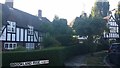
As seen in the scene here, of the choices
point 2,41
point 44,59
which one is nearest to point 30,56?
point 44,59

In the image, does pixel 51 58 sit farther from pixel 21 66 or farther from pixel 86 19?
pixel 86 19

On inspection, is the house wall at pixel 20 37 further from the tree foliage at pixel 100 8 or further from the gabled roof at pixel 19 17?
the tree foliage at pixel 100 8

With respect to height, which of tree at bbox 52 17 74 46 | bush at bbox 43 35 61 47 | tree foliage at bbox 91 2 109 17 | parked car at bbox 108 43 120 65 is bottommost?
parked car at bbox 108 43 120 65

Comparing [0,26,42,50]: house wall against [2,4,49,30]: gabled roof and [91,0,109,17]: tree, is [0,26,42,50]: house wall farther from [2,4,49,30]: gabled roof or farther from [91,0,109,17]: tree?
[91,0,109,17]: tree

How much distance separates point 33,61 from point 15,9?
28.3 m

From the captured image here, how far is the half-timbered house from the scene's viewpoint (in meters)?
36.5

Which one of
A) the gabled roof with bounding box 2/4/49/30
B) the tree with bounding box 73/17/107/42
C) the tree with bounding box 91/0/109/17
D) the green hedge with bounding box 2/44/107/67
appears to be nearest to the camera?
the green hedge with bounding box 2/44/107/67

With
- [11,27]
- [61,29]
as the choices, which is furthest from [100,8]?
[11,27]

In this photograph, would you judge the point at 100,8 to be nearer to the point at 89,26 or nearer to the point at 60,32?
the point at 60,32

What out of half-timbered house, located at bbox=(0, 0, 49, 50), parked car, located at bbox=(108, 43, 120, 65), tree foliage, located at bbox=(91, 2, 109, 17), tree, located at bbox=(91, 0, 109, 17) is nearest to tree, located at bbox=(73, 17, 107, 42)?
half-timbered house, located at bbox=(0, 0, 49, 50)

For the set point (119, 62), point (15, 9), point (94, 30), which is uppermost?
point (15, 9)

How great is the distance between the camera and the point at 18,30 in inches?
1555

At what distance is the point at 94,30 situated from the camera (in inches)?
1431

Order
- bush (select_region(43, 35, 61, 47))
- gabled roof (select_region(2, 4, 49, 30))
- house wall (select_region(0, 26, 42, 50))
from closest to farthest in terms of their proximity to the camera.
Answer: bush (select_region(43, 35, 61, 47)), house wall (select_region(0, 26, 42, 50)), gabled roof (select_region(2, 4, 49, 30))
